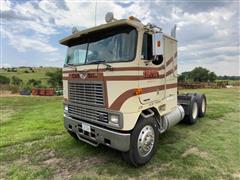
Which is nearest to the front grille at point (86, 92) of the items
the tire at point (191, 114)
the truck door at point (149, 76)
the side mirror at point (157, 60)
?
the truck door at point (149, 76)

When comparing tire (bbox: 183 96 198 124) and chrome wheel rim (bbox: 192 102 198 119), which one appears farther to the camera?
chrome wheel rim (bbox: 192 102 198 119)

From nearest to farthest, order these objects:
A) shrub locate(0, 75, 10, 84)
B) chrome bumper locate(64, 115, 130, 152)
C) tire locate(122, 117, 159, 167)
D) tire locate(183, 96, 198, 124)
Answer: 1. chrome bumper locate(64, 115, 130, 152)
2. tire locate(122, 117, 159, 167)
3. tire locate(183, 96, 198, 124)
4. shrub locate(0, 75, 10, 84)

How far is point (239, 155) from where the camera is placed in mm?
4156

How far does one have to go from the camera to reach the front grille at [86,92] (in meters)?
3.68

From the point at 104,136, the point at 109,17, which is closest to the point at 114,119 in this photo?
the point at 104,136

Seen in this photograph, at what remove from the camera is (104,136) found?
11.9 feet

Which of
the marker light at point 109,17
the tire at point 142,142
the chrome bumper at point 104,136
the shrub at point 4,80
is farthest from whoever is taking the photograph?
the shrub at point 4,80

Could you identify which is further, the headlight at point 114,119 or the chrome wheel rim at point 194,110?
the chrome wheel rim at point 194,110

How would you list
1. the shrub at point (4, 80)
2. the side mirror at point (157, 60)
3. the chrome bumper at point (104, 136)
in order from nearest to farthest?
the chrome bumper at point (104, 136), the side mirror at point (157, 60), the shrub at point (4, 80)

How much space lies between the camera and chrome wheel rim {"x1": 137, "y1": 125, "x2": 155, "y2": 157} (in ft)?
12.3

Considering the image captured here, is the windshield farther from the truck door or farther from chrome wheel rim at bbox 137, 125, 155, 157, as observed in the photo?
chrome wheel rim at bbox 137, 125, 155, 157

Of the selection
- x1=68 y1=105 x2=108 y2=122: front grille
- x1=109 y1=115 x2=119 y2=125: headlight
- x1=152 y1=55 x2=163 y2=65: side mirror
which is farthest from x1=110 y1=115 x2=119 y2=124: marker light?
x1=152 y1=55 x2=163 y2=65: side mirror

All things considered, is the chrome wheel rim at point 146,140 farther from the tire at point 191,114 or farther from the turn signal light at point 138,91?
the tire at point 191,114

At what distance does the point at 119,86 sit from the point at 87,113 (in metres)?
1.01
